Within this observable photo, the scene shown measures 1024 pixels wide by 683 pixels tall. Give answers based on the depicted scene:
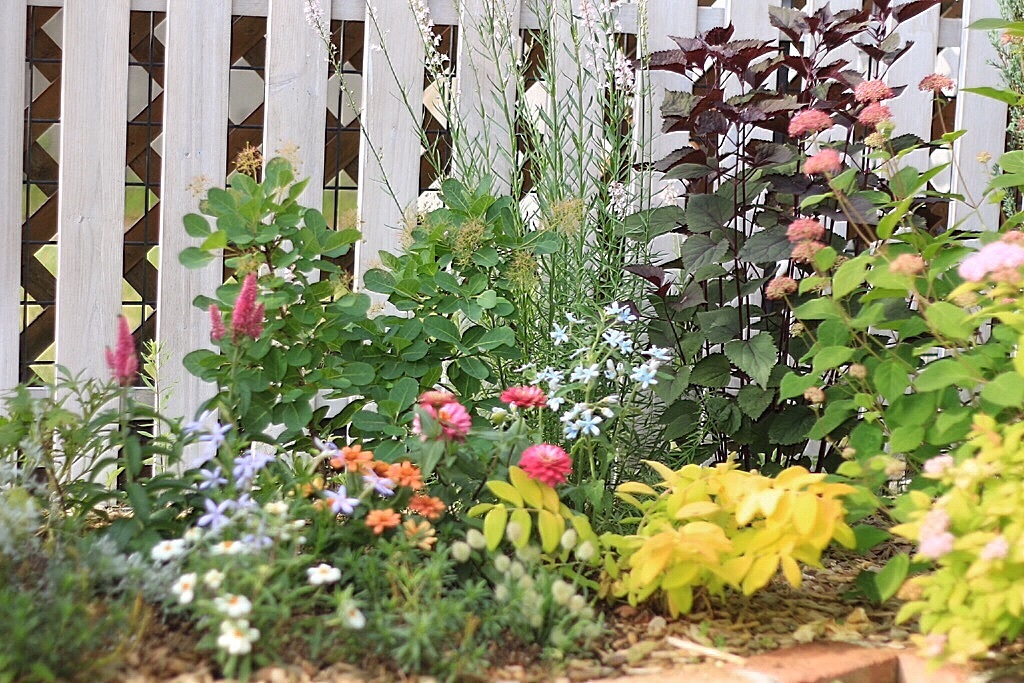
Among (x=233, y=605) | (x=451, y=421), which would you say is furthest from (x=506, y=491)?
(x=233, y=605)

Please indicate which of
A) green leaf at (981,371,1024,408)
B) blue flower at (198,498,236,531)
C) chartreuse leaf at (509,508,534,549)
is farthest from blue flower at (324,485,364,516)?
green leaf at (981,371,1024,408)

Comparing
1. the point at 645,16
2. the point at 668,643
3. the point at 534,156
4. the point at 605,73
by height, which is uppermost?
the point at 645,16

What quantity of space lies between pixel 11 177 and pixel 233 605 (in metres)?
1.67

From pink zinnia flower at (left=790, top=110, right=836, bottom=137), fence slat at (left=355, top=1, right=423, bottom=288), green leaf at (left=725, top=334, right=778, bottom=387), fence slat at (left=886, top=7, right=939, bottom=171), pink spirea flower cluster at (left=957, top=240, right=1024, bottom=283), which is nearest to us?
pink spirea flower cluster at (left=957, top=240, right=1024, bottom=283)

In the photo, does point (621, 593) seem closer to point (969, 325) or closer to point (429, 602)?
point (429, 602)

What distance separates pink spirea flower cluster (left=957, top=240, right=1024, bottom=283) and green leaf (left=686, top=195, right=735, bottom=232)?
2.43ft

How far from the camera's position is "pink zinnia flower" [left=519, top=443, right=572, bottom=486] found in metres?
1.70

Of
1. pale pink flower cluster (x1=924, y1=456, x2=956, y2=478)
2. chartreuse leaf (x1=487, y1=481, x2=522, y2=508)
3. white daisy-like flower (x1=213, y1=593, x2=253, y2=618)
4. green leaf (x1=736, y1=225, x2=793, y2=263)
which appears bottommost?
white daisy-like flower (x1=213, y1=593, x2=253, y2=618)

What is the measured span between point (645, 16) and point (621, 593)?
5.15 feet

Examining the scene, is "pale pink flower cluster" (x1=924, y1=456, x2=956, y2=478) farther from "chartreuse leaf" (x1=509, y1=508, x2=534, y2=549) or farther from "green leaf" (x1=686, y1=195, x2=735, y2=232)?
"green leaf" (x1=686, y1=195, x2=735, y2=232)

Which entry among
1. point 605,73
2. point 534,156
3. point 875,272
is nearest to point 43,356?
point 534,156

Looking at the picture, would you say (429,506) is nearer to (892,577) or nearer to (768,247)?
(892,577)

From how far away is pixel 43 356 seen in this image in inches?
120

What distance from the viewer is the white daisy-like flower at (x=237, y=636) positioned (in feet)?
4.45
